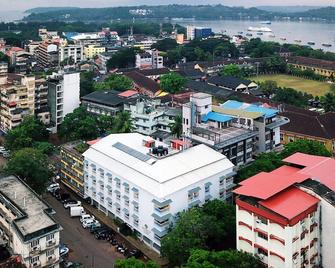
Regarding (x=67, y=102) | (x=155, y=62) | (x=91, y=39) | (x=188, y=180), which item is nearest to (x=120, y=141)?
(x=188, y=180)

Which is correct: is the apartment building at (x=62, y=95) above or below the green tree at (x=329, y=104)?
above

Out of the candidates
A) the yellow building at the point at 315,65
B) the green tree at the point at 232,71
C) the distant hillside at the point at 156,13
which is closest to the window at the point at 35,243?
the green tree at the point at 232,71

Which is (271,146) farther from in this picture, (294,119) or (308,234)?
(308,234)

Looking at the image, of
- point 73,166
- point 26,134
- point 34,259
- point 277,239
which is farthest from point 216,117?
point 26,134

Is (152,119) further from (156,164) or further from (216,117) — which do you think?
(156,164)

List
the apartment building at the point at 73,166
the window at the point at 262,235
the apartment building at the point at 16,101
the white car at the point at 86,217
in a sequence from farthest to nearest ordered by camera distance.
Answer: the apartment building at the point at 16,101
the apartment building at the point at 73,166
the white car at the point at 86,217
the window at the point at 262,235

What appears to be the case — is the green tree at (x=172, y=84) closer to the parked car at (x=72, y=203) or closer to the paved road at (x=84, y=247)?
the parked car at (x=72, y=203)

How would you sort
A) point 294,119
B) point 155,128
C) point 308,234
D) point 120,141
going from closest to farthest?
point 308,234 → point 120,141 → point 155,128 → point 294,119
